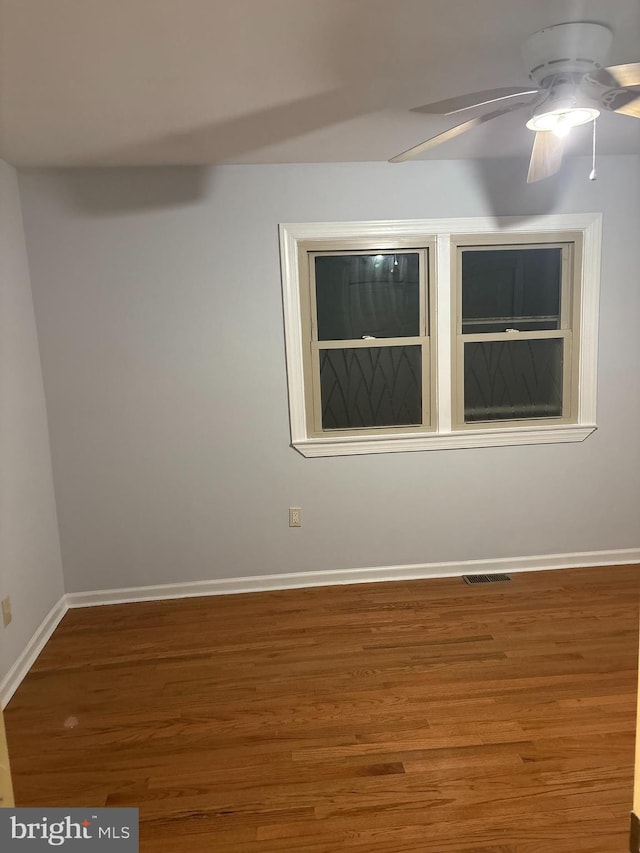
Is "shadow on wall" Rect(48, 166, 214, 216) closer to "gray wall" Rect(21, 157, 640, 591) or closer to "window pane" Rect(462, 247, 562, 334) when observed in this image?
"gray wall" Rect(21, 157, 640, 591)

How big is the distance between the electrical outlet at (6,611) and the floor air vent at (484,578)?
2.45 meters

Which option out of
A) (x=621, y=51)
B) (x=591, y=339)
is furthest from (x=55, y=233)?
(x=591, y=339)

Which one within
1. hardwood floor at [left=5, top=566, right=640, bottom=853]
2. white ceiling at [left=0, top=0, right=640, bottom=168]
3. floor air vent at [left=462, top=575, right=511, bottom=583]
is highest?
white ceiling at [left=0, top=0, right=640, bottom=168]

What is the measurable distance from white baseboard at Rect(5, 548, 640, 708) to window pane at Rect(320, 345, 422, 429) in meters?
0.90

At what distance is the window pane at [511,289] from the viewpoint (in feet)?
11.6

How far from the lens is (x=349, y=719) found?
2.39 metres

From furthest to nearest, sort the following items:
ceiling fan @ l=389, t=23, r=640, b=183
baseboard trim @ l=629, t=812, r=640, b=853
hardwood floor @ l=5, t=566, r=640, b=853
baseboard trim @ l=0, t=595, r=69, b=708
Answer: baseboard trim @ l=0, t=595, r=69, b=708
hardwood floor @ l=5, t=566, r=640, b=853
ceiling fan @ l=389, t=23, r=640, b=183
baseboard trim @ l=629, t=812, r=640, b=853

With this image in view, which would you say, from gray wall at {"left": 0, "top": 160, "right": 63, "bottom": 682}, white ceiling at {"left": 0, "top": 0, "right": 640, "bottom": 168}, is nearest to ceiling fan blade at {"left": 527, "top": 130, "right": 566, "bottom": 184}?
white ceiling at {"left": 0, "top": 0, "right": 640, "bottom": 168}

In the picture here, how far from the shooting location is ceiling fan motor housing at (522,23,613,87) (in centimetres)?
180

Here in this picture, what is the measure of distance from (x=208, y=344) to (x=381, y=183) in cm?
131

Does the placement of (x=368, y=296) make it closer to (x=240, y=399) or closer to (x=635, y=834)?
(x=240, y=399)

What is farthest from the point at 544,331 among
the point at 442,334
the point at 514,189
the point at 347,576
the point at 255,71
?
the point at 255,71

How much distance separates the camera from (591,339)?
355 cm

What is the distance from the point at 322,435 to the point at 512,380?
122cm
